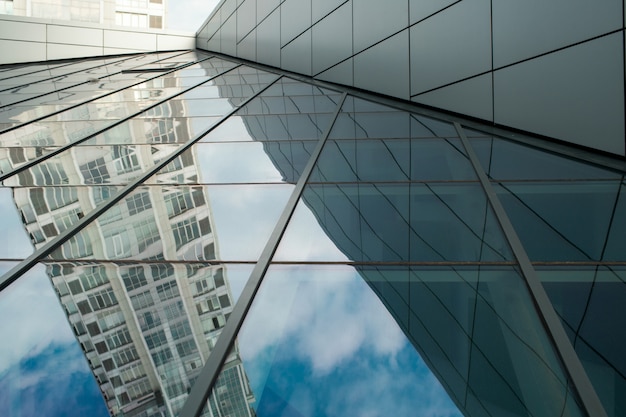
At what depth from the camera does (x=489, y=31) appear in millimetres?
8938

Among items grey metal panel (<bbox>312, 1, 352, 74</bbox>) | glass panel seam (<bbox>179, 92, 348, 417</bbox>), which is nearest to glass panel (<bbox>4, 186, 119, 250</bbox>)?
glass panel seam (<bbox>179, 92, 348, 417</bbox>)

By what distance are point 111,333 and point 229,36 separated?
2245 centimetres

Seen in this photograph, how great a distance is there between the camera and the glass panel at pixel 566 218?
450cm

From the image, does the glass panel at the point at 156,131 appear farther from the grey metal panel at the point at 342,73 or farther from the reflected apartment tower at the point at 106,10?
the reflected apartment tower at the point at 106,10

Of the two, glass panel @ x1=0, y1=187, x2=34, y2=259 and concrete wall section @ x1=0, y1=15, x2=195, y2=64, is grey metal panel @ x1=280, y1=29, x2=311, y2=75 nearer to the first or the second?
glass panel @ x1=0, y1=187, x2=34, y2=259

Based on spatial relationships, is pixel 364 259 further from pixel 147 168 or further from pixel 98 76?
pixel 98 76

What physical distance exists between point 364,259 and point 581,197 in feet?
9.43

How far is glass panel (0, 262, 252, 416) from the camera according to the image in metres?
3.04

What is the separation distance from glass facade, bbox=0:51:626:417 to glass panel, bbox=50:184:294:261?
27 mm

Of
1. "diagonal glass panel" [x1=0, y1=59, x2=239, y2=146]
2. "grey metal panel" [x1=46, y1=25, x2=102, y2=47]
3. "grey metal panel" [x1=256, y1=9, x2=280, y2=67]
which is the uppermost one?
"grey metal panel" [x1=46, y1=25, x2=102, y2=47]

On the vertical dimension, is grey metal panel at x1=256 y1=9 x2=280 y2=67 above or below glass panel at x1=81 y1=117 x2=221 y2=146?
above

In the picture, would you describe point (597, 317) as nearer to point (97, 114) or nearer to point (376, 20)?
point (376, 20)

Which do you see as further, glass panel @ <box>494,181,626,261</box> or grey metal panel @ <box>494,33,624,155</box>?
grey metal panel @ <box>494,33,624,155</box>

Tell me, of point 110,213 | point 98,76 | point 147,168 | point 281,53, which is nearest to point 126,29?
point 98,76
